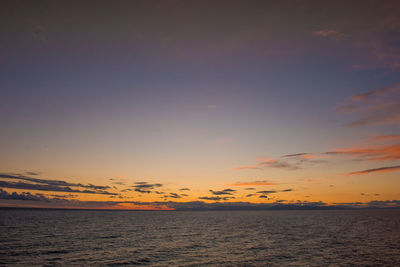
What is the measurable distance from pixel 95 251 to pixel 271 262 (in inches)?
1248

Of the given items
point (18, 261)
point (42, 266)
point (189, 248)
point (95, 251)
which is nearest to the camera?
point (42, 266)

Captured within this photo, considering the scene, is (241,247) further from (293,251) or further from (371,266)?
(371,266)

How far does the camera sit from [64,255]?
1751 inches

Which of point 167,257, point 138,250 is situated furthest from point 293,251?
point 138,250

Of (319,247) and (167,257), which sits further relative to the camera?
(319,247)

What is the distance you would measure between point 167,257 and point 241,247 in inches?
693

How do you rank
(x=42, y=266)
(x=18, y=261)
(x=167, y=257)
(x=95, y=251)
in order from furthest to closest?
1. (x=95, y=251)
2. (x=167, y=257)
3. (x=18, y=261)
4. (x=42, y=266)

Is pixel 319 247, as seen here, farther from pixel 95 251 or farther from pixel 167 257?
pixel 95 251

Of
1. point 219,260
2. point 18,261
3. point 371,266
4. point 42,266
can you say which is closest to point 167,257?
point 219,260

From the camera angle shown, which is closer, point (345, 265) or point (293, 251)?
point (345, 265)

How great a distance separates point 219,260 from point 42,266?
2567cm

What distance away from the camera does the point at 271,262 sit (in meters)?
40.2

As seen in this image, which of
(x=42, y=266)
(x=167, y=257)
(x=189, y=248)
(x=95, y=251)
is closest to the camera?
(x=42, y=266)

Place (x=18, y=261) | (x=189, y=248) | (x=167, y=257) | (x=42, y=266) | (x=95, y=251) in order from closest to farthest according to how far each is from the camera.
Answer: (x=42, y=266)
(x=18, y=261)
(x=167, y=257)
(x=95, y=251)
(x=189, y=248)
